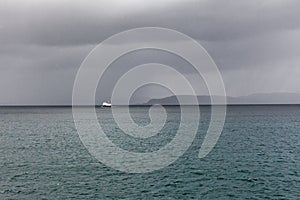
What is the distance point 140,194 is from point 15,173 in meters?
25.9

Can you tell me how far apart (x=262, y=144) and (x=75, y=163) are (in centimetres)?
5612

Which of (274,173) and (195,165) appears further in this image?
(195,165)

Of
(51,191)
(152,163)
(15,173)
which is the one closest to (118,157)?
(152,163)

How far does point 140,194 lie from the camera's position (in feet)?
159

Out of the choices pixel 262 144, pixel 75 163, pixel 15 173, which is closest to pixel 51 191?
pixel 15 173

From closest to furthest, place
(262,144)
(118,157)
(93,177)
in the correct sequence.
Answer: (93,177), (118,157), (262,144)

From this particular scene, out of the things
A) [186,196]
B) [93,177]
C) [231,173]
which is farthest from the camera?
[231,173]

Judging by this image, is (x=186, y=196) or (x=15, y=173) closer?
(x=186, y=196)

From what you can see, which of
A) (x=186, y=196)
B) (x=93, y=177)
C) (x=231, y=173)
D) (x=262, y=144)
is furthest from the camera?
(x=262, y=144)

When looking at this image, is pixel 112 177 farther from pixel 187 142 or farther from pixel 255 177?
pixel 187 142

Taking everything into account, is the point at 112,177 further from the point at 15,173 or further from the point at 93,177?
the point at 15,173

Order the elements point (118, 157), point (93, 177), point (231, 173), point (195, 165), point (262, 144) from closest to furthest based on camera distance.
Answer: point (93, 177)
point (231, 173)
point (195, 165)
point (118, 157)
point (262, 144)

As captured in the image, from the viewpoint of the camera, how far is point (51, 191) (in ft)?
163

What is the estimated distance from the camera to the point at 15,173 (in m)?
62.0
